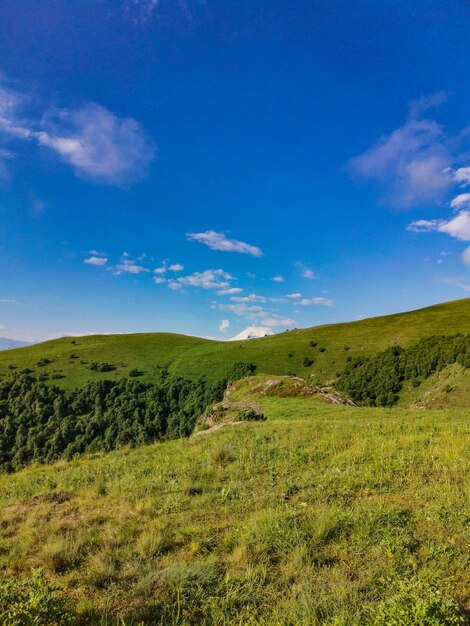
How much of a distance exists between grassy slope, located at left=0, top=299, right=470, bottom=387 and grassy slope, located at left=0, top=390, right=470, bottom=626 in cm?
5524

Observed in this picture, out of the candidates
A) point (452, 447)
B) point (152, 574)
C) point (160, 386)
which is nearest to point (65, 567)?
point (152, 574)

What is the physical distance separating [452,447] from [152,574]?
Result: 1116 centimetres

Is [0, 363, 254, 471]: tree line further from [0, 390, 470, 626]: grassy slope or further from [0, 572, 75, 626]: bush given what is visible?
[0, 572, 75, 626]: bush

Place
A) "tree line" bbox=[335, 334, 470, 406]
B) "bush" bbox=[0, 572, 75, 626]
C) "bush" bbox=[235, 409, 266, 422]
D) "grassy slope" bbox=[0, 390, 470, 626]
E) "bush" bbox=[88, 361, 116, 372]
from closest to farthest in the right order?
"bush" bbox=[0, 572, 75, 626], "grassy slope" bbox=[0, 390, 470, 626], "bush" bbox=[235, 409, 266, 422], "tree line" bbox=[335, 334, 470, 406], "bush" bbox=[88, 361, 116, 372]

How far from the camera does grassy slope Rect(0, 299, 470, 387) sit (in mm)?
69625

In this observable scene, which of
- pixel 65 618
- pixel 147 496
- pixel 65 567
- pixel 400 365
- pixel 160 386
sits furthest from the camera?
pixel 160 386

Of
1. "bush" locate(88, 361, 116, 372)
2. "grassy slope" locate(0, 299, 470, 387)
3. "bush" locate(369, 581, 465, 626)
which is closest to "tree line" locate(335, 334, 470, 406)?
"grassy slope" locate(0, 299, 470, 387)

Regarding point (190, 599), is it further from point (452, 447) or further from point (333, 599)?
point (452, 447)

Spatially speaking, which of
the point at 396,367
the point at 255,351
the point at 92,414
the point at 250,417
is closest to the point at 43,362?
the point at 92,414

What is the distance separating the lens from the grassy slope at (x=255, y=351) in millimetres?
69625

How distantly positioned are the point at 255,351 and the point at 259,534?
76822 millimetres

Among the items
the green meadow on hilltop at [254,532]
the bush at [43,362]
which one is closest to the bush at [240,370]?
the green meadow on hilltop at [254,532]

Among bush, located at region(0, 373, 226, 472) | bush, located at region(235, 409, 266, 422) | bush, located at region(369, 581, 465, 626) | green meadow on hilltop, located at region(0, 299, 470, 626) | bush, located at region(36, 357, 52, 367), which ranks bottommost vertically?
bush, located at region(0, 373, 226, 472)

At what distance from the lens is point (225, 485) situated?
9883 millimetres
